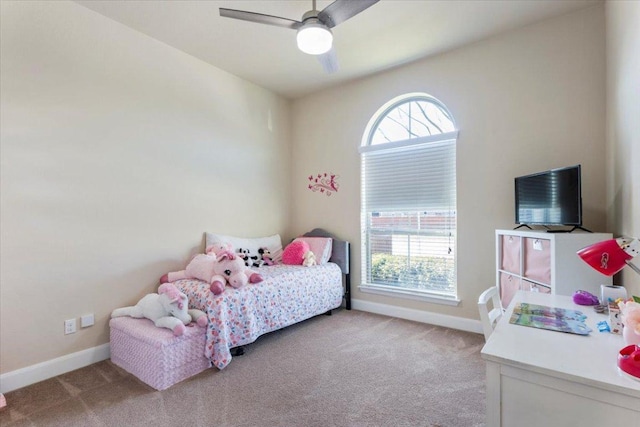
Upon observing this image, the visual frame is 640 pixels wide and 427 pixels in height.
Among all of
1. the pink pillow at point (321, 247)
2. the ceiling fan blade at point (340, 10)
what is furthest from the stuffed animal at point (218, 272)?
the ceiling fan blade at point (340, 10)

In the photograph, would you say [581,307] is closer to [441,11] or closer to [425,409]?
[425,409]

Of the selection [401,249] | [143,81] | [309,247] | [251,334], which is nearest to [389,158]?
[401,249]

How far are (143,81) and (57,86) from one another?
690 mm

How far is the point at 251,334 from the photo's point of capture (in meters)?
2.64

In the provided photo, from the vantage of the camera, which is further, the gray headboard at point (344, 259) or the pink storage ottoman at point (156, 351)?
the gray headboard at point (344, 259)

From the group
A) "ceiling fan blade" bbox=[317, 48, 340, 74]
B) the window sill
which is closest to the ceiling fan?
"ceiling fan blade" bbox=[317, 48, 340, 74]

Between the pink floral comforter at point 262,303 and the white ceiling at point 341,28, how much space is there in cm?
231

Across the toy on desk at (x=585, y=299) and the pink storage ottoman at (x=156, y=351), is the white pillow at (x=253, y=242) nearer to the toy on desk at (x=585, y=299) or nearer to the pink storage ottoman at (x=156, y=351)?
the pink storage ottoman at (x=156, y=351)

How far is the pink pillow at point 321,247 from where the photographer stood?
3.77 meters

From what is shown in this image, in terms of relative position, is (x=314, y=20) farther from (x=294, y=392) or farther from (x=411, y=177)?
(x=294, y=392)

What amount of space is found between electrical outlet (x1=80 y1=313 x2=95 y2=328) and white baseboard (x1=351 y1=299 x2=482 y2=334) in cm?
271

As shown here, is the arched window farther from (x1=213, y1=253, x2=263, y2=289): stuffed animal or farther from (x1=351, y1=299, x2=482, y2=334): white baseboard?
(x1=213, y1=253, x2=263, y2=289): stuffed animal

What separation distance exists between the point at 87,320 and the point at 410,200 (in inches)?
130

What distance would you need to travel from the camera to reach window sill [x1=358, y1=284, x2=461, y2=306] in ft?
10.7
